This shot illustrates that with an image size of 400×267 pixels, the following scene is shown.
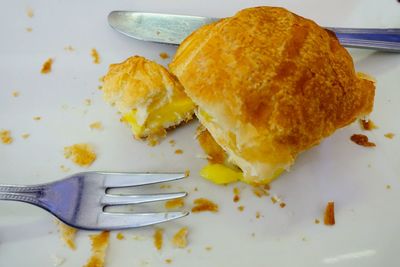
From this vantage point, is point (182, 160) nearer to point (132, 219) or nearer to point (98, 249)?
point (132, 219)

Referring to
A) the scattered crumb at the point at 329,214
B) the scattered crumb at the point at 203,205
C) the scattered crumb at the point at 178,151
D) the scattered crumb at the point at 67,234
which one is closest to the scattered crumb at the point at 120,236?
the scattered crumb at the point at 67,234

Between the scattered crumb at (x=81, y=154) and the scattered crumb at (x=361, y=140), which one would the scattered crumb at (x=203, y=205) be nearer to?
the scattered crumb at (x=81, y=154)

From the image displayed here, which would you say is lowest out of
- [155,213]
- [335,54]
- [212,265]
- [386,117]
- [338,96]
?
[212,265]

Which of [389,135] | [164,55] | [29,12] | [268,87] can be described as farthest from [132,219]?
[29,12]

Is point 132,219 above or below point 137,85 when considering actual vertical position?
below

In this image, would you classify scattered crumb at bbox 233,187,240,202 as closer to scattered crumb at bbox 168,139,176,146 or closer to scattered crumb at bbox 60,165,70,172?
scattered crumb at bbox 168,139,176,146

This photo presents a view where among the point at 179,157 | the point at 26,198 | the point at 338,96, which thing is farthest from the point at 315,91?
the point at 26,198

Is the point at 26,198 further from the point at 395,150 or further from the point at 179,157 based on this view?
the point at 395,150
